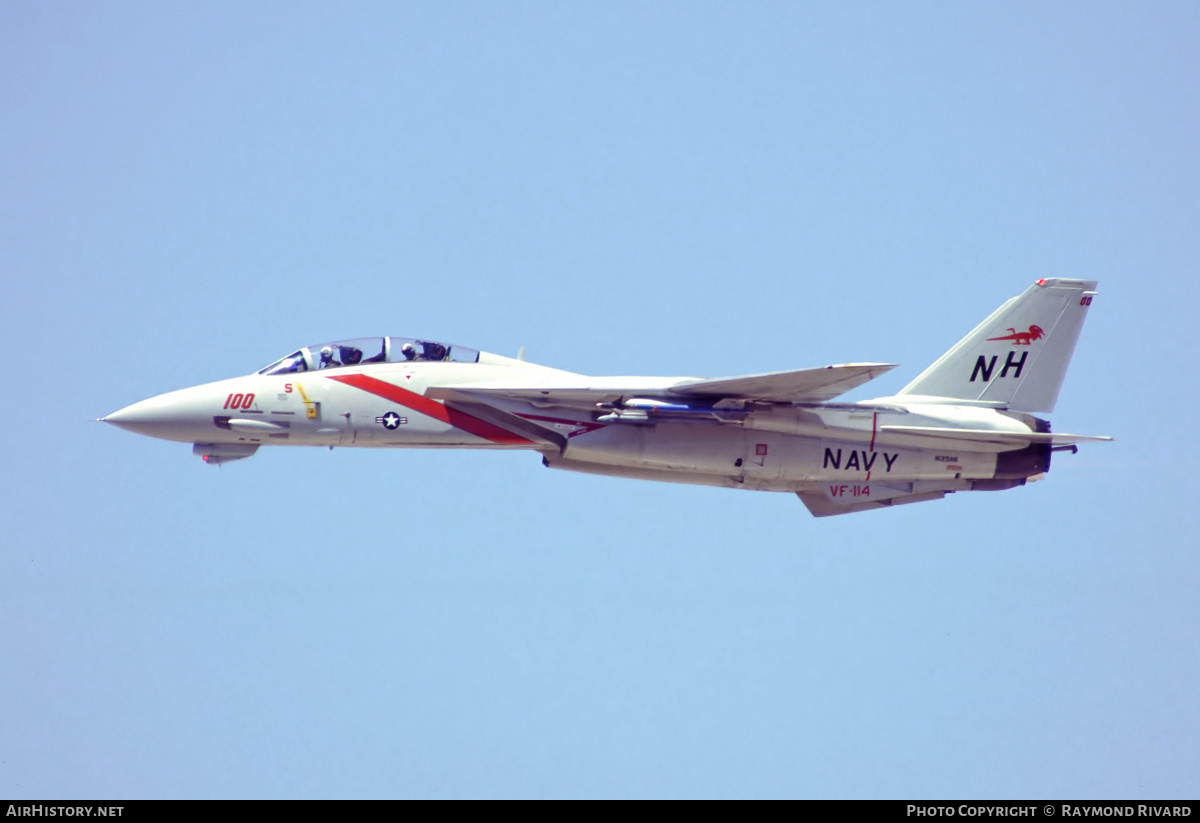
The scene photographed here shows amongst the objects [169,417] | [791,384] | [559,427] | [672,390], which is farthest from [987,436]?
[169,417]

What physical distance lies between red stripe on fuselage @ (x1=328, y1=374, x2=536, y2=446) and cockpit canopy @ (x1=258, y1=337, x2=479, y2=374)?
1.11 ft

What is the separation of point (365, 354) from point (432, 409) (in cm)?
130

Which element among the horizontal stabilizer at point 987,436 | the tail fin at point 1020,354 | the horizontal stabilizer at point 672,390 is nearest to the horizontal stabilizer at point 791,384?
the horizontal stabilizer at point 672,390

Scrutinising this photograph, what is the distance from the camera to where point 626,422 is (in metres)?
20.0

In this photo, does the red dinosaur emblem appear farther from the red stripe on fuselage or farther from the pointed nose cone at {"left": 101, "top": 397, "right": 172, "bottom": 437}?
the pointed nose cone at {"left": 101, "top": 397, "right": 172, "bottom": 437}

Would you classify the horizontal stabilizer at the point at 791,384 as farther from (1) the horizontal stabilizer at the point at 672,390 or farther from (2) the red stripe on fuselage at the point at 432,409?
(2) the red stripe on fuselage at the point at 432,409

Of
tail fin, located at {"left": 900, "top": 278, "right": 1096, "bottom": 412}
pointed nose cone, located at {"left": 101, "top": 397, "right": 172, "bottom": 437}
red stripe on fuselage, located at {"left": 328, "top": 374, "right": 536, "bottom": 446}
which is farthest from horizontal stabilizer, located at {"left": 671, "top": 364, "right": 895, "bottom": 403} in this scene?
pointed nose cone, located at {"left": 101, "top": 397, "right": 172, "bottom": 437}

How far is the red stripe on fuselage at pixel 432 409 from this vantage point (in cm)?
2000

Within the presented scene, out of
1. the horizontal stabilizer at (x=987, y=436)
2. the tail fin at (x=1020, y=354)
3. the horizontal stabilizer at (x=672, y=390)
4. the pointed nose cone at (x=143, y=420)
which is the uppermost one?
the tail fin at (x=1020, y=354)

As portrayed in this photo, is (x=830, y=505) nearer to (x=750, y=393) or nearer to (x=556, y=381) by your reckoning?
(x=750, y=393)

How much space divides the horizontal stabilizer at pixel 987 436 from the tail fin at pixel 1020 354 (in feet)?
3.45

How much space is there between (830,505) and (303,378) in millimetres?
8566

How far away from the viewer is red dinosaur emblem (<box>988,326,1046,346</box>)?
2266 cm

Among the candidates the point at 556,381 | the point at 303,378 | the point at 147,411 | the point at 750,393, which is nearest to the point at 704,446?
the point at 750,393
